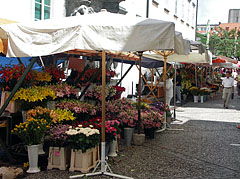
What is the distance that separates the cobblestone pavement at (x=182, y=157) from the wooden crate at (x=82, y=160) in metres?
0.12

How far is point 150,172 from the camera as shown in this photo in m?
5.39

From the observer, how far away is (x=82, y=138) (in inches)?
201

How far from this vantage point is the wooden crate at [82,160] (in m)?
5.20

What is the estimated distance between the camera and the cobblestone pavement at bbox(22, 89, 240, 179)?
5340 mm

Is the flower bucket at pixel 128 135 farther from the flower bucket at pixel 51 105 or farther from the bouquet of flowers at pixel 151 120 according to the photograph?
the flower bucket at pixel 51 105

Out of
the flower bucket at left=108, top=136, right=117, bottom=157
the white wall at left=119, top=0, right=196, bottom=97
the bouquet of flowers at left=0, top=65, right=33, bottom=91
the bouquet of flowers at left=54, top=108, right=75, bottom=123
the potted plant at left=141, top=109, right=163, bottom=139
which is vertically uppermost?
the white wall at left=119, top=0, right=196, bottom=97

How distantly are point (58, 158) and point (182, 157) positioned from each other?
98.3 inches

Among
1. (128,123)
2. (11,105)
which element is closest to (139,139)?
(128,123)

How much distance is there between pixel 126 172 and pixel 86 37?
232 centimetres

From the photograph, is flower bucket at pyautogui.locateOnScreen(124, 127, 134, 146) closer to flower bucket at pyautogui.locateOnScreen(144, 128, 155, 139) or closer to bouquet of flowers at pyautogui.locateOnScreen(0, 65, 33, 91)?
flower bucket at pyautogui.locateOnScreen(144, 128, 155, 139)

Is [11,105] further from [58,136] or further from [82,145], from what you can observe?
[82,145]

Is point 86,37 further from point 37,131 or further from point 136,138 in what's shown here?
point 136,138

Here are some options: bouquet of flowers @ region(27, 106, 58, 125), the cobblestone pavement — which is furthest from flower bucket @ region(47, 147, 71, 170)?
bouquet of flowers @ region(27, 106, 58, 125)

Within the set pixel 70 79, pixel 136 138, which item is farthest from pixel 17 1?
pixel 136 138
